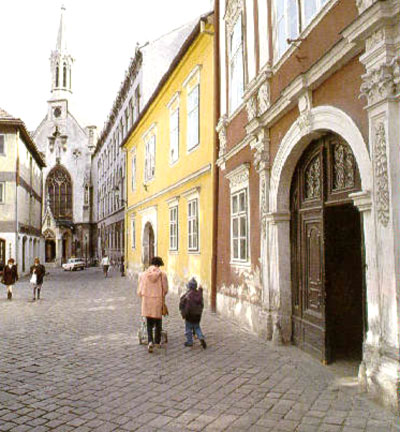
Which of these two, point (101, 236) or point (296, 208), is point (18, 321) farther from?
point (101, 236)

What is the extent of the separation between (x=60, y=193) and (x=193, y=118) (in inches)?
1571

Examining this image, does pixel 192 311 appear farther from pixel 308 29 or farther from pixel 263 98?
pixel 308 29

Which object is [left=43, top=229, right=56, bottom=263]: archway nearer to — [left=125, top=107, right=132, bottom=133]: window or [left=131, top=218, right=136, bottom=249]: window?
[left=125, top=107, right=132, bottom=133]: window

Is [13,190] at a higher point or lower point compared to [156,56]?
lower

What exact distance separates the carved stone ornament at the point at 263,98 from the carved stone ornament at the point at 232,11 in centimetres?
249

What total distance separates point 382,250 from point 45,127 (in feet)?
167

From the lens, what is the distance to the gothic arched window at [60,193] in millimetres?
51031

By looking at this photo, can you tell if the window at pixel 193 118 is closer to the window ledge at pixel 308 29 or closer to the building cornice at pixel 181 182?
the building cornice at pixel 181 182

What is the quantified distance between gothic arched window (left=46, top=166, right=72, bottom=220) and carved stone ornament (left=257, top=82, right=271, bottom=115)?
45.2 meters

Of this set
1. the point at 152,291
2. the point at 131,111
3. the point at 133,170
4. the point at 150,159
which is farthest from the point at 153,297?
the point at 131,111

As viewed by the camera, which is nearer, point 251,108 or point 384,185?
point 384,185

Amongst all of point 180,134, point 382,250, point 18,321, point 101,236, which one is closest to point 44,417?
point 382,250

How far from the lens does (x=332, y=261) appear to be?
677 centimetres

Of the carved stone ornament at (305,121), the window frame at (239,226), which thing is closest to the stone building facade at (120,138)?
the window frame at (239,226)
